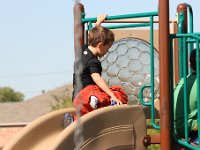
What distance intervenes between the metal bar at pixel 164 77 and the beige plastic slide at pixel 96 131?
24 cm

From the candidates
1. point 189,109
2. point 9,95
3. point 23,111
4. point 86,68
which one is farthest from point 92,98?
point 9,95

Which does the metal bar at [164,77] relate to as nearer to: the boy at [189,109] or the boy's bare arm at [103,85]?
the boy at [189,109]

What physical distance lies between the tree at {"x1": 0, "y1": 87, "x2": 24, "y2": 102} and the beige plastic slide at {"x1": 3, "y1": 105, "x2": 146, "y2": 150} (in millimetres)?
47019

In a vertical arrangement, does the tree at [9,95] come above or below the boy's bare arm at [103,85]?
below

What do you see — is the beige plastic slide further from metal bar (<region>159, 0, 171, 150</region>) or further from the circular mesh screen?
the circular mesh screen

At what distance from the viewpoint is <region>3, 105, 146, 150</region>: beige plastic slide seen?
504 centimetres

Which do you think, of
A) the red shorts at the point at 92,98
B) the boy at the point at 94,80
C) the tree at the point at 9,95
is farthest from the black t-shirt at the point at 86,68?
the tree at the point at 9,95

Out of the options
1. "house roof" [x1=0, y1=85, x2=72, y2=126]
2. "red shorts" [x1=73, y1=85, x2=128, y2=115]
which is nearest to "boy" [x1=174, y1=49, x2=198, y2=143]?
"red shorts" [x1=73, y1=85, x2=128, y2=115]

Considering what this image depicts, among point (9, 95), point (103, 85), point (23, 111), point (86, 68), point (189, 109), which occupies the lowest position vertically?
point (9, 95)

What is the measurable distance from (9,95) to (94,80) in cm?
4879

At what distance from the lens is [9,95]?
53.8 metres

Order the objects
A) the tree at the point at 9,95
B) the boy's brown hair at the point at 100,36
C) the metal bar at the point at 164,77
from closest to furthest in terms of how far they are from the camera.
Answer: the metal bar at the point at 164,77
the boy's brown hair at the point at 100,36
the tree at the point at 9,95

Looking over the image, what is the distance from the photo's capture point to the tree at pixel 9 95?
2079 inches

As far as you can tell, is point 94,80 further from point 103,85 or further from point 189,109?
point 189,109
